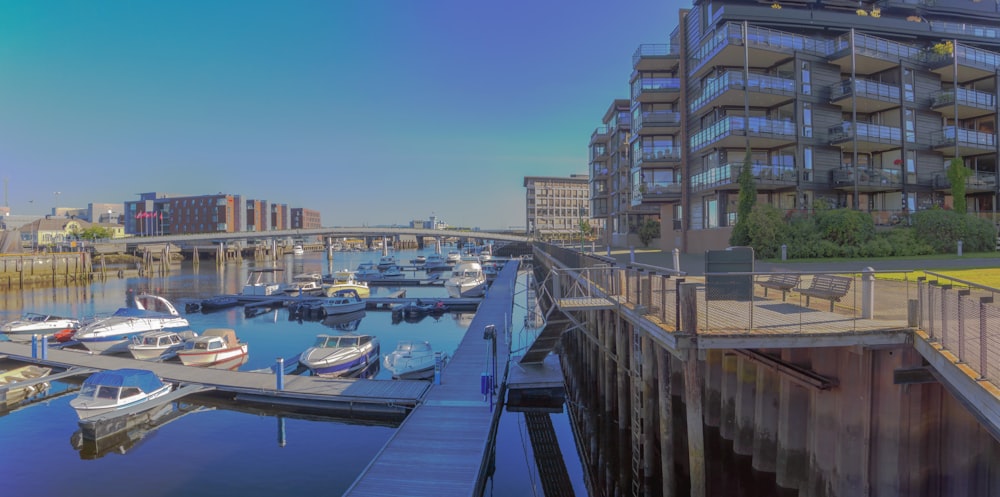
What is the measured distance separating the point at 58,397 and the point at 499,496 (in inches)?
817

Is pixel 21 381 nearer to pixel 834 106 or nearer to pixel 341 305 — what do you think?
pixel 341 305

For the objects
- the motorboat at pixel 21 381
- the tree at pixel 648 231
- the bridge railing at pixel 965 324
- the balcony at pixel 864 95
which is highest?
the balcony at pixel 864 95

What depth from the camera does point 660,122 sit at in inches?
1881

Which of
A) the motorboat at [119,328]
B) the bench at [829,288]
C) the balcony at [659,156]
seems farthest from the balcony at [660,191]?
the motorboat at [119,328]

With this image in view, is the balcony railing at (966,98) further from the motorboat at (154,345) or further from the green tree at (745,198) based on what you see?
the motorboat at (154,345)

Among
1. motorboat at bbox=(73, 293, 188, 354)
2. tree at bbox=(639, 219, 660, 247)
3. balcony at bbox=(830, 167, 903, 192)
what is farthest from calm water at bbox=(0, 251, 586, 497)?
tree at bbox=(639, 219, 660, 247)

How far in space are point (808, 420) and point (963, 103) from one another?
40.5 meters

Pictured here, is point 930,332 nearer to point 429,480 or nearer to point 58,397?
point 429,480

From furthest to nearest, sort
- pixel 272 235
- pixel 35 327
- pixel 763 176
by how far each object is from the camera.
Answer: pixel 272 235 → pixel 35 327 → pixel 763 176

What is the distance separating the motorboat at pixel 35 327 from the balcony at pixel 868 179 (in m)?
52.6

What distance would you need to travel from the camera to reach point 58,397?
23.9m

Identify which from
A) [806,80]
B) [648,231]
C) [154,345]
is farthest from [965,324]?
[648,231]

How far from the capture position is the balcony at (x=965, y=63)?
126 ft

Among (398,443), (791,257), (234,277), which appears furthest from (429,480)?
(234,277)
